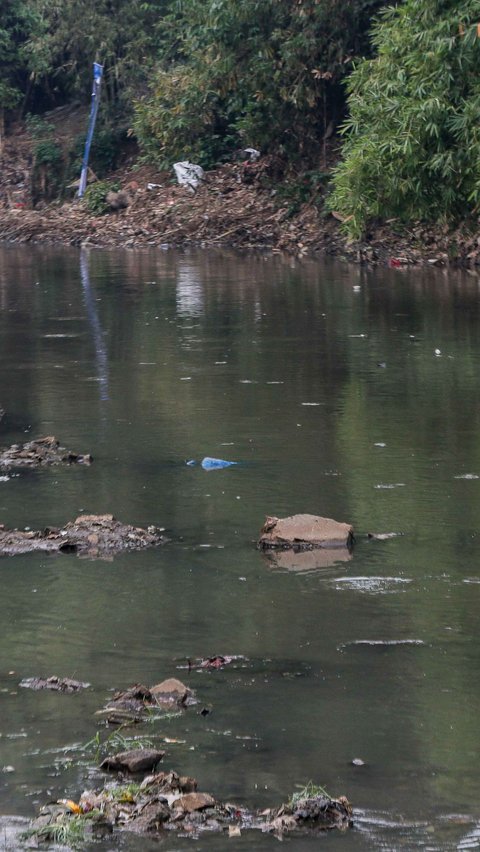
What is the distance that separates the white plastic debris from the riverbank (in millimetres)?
174

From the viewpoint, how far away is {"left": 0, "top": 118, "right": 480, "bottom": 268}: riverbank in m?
27.7

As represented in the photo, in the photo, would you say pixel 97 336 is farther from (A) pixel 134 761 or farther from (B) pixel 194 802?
(B) pixel 194 802

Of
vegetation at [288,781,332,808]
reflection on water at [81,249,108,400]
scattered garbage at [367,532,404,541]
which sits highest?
reflection on water at [81,249,108,400]

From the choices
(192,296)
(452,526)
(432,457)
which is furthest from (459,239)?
(452,526)

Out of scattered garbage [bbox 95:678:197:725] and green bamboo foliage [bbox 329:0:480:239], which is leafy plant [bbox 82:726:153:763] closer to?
scattered garbage [bbox 95:678:197:725]

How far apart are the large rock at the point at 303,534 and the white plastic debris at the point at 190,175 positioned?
90.0ft

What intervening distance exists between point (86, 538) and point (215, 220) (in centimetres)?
2531

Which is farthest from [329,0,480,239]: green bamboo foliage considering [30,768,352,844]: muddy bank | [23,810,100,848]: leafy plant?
[23,810,100,848]: leafy plant

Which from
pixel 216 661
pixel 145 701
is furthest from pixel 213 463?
pixel 145 701

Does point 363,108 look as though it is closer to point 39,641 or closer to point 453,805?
point 39,641

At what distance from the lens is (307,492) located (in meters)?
7.58

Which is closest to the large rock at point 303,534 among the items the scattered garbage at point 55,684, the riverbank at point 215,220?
the scattered garbage at point 55,684

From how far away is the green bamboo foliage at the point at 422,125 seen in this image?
737 inches

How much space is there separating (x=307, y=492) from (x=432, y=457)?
1.14m
